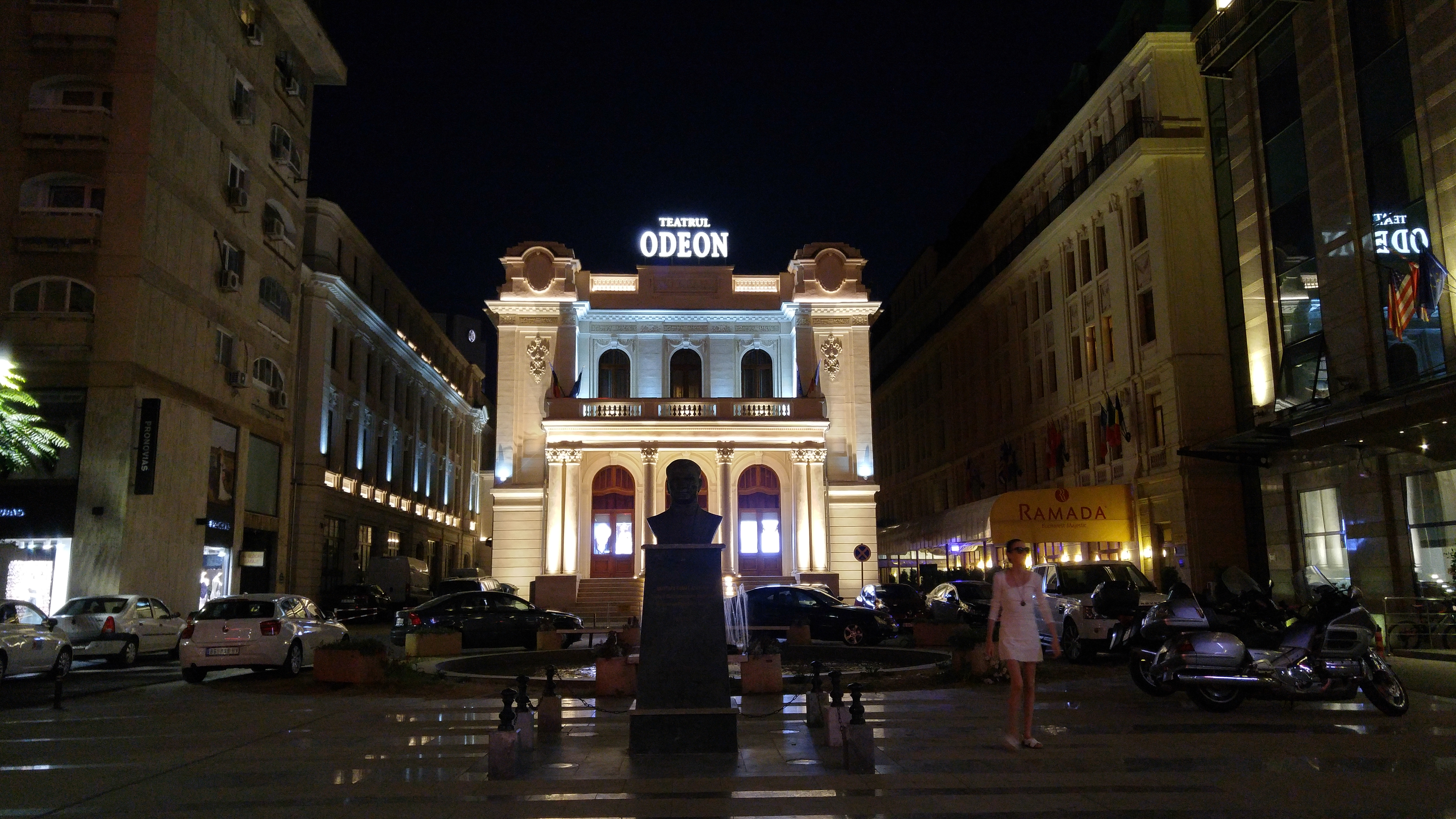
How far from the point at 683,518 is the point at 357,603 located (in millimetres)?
34879

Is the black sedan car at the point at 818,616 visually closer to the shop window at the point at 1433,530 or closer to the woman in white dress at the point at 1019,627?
the shop window at the point at 1433,530

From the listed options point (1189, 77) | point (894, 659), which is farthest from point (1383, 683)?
point (1189, 77)

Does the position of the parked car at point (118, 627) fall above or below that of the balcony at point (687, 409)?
below

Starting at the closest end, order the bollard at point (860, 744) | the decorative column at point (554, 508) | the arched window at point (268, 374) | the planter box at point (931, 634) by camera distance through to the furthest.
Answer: the bollard at point (860, 744) < the planter box at point (931, 634) < the arched window at point (268, 374) < the decorative column at point (554, 508)

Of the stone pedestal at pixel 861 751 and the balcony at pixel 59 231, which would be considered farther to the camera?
the balcony at pixel 59 231

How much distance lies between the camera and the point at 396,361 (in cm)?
6238

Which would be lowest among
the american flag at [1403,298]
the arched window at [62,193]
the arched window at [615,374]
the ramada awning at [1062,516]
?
the ramada awning at [1062,516]

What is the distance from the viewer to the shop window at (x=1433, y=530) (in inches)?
835

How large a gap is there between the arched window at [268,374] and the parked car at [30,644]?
18004mm

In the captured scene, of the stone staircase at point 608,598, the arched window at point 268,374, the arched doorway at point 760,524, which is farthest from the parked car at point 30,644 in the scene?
the arched doorway at point 760,524

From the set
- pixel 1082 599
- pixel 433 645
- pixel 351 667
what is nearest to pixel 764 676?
pixel 351 667

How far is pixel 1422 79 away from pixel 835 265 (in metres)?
26.7

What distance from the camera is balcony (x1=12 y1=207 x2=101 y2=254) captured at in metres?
28.7

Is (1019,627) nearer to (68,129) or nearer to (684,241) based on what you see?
(68,129)
